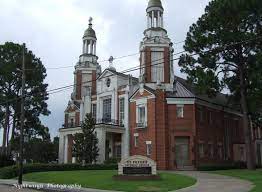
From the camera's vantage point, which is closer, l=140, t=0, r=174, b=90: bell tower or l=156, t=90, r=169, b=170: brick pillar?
l=156, t=90, r=169, b=170: brick pillar

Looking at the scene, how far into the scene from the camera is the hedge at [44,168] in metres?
31.7

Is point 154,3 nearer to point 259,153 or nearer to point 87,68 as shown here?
point 87,68

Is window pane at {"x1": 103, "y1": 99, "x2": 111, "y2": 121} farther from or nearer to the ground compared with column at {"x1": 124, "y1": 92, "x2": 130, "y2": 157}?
farther from the ground

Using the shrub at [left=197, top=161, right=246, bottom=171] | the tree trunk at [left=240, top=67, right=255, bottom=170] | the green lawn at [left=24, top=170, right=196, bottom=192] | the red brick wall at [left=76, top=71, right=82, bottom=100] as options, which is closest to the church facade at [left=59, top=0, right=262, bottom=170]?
the shrub at [left=197, top=161, right=246, bottom=171]

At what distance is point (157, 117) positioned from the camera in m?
42.1

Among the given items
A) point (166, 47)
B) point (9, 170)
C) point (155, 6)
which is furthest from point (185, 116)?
point (9, 170)

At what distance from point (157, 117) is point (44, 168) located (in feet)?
43.8

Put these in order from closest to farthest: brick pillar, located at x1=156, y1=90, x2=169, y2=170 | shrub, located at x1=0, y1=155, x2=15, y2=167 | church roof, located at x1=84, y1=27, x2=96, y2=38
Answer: shrub, located at x1=0, y1=155, x2=15, y2=167 → brick pillar, located at x1=156, y1=90, x2=169, y2=170 → church roof, located at x1=84, y1=27, x2=96, y2=38

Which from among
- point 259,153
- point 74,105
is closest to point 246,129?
point 259,153

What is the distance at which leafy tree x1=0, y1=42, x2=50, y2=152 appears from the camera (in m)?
48.9

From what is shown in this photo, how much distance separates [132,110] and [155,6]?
12688 mm

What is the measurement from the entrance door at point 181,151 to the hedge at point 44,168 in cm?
733

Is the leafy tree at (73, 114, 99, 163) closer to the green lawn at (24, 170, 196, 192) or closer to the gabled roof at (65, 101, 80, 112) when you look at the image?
the gabled roof at (65, 101, 80, 112)

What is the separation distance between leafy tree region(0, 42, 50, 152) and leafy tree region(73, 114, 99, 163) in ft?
30.3
